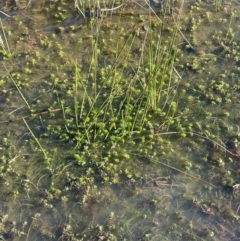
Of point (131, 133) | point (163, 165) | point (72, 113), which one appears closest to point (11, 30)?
point (72, 113)

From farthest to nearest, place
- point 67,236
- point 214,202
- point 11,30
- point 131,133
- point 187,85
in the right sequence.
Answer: point 11,30
point 187,85
point 131,133
point 214,202
point 67,236

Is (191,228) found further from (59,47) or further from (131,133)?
(59,47)

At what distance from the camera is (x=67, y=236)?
376cm

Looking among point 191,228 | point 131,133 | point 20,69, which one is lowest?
point 191,228

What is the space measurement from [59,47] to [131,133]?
4.11 feet

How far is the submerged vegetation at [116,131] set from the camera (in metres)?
3.90

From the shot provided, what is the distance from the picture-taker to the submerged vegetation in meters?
3.90

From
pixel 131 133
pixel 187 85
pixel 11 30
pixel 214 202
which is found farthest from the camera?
pixel 11 30

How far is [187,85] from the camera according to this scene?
4.77m

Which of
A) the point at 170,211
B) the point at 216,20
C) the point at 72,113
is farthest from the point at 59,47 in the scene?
the point at 170,211

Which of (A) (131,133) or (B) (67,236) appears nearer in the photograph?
(B) (67,236)

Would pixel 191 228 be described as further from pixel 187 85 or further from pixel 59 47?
pixel 59 47

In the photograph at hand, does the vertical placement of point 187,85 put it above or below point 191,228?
above

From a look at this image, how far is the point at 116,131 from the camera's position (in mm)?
4305
